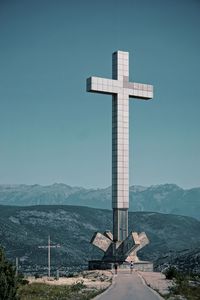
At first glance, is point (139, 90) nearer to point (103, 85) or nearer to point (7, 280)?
point (103, 85)

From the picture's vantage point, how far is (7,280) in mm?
24875

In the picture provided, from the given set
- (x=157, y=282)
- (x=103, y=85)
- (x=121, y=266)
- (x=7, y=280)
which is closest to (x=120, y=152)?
(x=103, y=85)

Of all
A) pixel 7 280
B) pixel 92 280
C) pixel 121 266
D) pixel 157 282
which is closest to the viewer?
pixel 7 280

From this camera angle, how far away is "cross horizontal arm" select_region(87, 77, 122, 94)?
48.3 meters

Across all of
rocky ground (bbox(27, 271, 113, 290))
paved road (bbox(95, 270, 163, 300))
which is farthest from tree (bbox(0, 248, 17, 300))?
rocky ground (bbox(27, 271, 113, 290))

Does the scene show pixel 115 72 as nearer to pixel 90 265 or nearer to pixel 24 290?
pixel 90 265

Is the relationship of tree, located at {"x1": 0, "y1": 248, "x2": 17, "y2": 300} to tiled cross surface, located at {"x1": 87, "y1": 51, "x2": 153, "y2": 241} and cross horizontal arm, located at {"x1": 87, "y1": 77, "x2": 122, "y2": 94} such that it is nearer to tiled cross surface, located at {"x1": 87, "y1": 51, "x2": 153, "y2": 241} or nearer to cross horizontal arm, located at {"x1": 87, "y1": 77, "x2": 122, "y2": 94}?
tiled cross surface, located at {"x1": 87, "y1": 51, "x2": 153, "y2": 241}

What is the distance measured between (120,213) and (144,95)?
9236mm

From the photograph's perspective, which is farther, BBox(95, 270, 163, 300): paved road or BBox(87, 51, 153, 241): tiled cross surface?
BBox(87, 51, 153, 241): tiled cross surface

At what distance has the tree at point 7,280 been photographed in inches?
963

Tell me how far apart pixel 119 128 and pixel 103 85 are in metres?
3.39

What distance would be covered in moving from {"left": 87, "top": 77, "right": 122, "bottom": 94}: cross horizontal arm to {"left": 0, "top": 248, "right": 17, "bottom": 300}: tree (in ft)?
81.3

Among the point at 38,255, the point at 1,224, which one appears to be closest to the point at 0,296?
the point at 38,255

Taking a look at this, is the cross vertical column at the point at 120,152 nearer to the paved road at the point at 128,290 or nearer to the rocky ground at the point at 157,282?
the rocky ground at the point at 157,282
